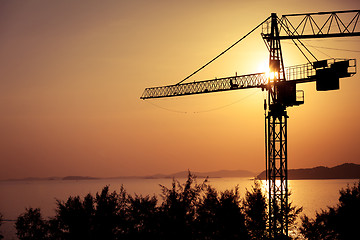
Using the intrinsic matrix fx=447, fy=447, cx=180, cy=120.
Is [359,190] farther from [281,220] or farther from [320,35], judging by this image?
[320,35]

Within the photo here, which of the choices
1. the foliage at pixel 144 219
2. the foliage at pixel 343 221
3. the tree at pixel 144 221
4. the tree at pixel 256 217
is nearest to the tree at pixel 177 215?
the foliage at pixel 144 219

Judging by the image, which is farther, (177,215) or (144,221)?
(144,221)

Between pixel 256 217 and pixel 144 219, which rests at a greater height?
pixel 144 219

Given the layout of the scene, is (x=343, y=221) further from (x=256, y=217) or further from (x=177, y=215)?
(x=177, y=215)

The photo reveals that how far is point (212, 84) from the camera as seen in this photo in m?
99.9

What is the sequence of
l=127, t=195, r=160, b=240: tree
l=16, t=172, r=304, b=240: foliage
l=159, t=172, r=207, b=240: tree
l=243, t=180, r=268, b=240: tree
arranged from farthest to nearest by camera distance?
l=243, t=180, r=268, b=240: tree, l=127, t=195, r=160, b=240: tree, l=16, t=172, r=304, b=240: foliage, l=159, t=172, r=207, b=240: tree

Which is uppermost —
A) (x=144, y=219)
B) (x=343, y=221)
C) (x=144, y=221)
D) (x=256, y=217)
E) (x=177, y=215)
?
(x=177, y=215)

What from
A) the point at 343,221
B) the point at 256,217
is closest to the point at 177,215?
the point at 343,221

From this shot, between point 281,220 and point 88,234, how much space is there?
38.9 meters

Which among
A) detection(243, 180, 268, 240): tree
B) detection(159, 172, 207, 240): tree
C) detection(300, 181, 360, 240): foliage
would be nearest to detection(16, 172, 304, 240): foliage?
detection(159, 172, 207, 240): tree

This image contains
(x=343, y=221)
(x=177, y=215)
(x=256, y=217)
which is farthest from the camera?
(x=256, y=217)

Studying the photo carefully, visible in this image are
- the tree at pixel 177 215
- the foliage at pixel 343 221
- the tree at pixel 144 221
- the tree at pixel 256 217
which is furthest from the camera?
the tree at pixel 256 217

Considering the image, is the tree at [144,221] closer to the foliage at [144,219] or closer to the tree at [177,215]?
the foliage at [144,219]

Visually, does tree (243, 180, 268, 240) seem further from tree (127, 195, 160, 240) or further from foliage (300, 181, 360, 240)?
tree (127, 195, 160, 240)
